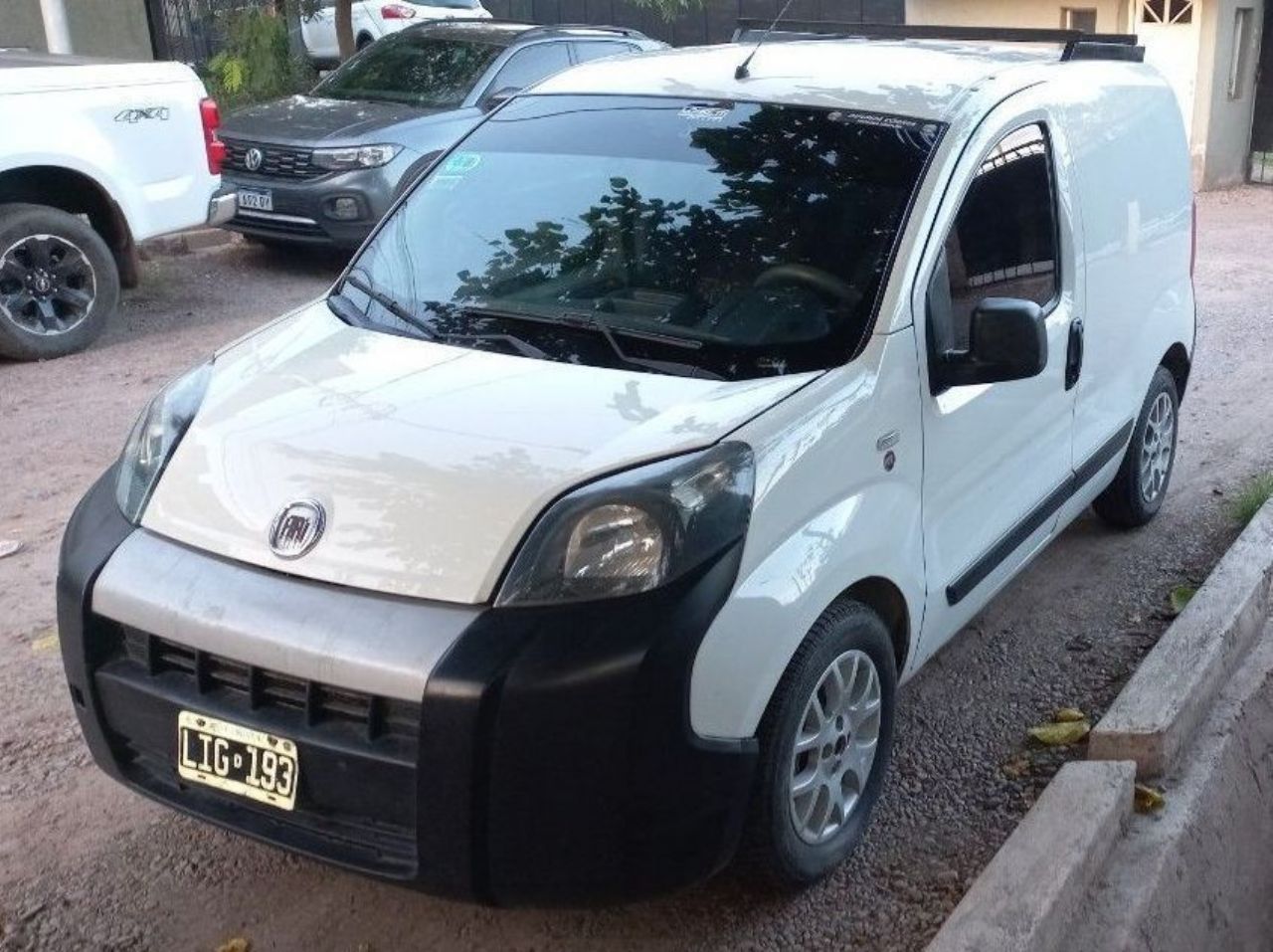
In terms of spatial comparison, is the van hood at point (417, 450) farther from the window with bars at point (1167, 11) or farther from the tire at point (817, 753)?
the window with bars at point (1167, 11)

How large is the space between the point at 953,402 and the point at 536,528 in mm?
1335

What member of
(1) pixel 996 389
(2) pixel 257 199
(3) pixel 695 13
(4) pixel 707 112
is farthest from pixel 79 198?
(3) pixel 695 13

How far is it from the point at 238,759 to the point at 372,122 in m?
7.76

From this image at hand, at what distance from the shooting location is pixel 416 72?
1076 cm

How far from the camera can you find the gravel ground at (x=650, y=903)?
335 centimetres

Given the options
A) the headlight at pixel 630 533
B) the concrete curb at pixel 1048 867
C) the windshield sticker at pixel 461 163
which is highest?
the windshield sticker at pixel 461 163

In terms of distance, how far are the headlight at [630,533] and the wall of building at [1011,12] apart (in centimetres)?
1340

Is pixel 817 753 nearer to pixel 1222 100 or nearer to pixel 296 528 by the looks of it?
pixel 296 528

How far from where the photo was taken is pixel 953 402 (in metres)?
3.77

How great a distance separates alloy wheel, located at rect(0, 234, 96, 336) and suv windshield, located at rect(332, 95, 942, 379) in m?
4.33

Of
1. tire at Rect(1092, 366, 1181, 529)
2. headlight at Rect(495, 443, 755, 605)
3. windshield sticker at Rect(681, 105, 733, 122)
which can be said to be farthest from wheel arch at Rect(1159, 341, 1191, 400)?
headlight at Rect(495, 443, 755, 605)

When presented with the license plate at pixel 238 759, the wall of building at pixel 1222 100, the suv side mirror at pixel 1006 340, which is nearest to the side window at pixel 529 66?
the wall of building at pixel 1222 100

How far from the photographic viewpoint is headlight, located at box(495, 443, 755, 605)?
9.44ft

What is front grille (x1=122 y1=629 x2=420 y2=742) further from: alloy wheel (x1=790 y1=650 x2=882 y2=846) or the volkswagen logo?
alloy wheel (x1=790 y1=650 x2=882 y2=846)
